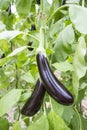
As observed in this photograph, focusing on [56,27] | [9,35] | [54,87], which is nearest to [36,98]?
[54,87]

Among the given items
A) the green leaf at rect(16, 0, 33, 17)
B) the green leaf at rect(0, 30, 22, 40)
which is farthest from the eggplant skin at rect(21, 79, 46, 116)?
the green leaf at rect(16, 0, 33, 17)

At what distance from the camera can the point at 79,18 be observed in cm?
72

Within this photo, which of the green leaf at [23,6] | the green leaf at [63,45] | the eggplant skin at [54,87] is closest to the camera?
the eggplant skin at [54,87]

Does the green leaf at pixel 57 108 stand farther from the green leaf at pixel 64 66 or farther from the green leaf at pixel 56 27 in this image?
the green leaf at pixel 56 27

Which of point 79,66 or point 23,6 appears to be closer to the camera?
point 79,66

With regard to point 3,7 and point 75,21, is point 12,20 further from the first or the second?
point 75,21

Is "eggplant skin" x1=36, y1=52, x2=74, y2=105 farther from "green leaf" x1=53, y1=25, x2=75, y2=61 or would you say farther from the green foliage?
"green leaf" x1=53, y1=25, x2=75, y2=61

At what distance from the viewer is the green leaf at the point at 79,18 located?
0.70 meters

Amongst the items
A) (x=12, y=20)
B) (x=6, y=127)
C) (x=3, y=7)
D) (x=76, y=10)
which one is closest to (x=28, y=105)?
(x=76, y=10)

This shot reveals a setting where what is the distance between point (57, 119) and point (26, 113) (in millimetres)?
110

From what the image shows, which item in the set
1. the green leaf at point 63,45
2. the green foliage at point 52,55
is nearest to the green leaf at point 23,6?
the green foliage at point 52,55

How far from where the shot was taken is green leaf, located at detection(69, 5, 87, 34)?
697mm

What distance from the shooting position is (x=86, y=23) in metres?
0.71

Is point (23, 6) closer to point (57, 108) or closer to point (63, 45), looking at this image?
point (63, 45)
